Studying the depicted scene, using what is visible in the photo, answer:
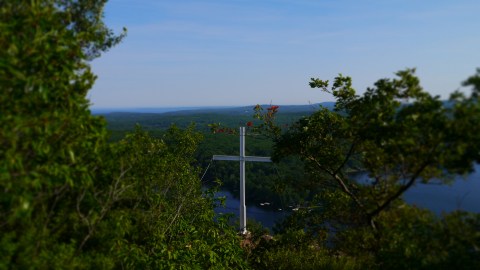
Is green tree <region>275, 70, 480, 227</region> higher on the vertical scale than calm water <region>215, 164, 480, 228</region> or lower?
higher

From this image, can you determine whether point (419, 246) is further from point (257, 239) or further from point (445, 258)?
point (257, 239)

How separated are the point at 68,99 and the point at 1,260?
57.6 inches

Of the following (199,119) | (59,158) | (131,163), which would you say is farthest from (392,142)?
(199,119)

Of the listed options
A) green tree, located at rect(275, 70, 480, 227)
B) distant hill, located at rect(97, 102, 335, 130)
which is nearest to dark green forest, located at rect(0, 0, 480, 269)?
green tree, located at rect(275, 70, 480, 227)

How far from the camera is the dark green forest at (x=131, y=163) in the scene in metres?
3.50

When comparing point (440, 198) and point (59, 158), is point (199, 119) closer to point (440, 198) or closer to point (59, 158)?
point (440, 198)

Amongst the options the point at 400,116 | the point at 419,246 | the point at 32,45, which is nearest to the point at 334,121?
the point at 400,116

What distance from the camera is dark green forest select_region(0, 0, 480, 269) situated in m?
3.50

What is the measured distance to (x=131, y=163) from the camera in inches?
193

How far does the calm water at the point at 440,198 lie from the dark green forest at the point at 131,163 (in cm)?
27

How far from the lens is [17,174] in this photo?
334cm

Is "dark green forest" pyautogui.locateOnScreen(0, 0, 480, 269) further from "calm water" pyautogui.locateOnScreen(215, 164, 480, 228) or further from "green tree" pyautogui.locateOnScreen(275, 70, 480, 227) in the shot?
"calm water" pyautogui.locateOnScreen(215, 164, 480, 228)

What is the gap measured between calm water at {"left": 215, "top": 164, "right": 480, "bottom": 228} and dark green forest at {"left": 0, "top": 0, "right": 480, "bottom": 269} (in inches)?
10.5

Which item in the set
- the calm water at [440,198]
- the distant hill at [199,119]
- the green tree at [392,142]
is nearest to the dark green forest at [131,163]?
the green tree at [392,142]
